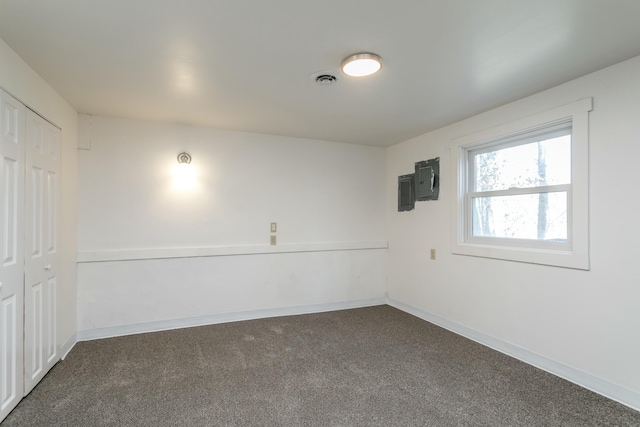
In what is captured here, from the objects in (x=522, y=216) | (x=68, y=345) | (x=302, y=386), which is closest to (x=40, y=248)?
(x=68, y=345)

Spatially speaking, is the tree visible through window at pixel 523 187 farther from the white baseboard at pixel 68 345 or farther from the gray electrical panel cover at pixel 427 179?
the white baseboard at pixel 68 345

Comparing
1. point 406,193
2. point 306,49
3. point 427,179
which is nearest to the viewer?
point 306,49

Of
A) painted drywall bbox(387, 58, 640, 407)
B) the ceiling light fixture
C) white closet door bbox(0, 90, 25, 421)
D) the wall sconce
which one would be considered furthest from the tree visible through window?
white closet door bbox(0, 90, 25, 421)

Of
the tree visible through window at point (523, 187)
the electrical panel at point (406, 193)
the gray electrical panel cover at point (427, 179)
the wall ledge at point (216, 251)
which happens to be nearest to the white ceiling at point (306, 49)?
the tree visible through window at point (523, 187)

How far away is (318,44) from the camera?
2027 millimetres

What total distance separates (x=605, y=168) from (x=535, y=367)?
1724 mm

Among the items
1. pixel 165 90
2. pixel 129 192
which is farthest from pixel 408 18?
pixel 129 192

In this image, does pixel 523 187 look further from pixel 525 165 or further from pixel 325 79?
pixel 325 79

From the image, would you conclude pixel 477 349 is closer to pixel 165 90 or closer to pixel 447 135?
pixel 447 135

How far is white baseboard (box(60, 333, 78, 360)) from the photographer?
2.92 metres

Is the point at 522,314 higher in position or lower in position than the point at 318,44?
lower

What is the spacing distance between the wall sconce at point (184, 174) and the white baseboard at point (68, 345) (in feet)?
6.04

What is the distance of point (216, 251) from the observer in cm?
389

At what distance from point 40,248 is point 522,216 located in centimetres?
415
